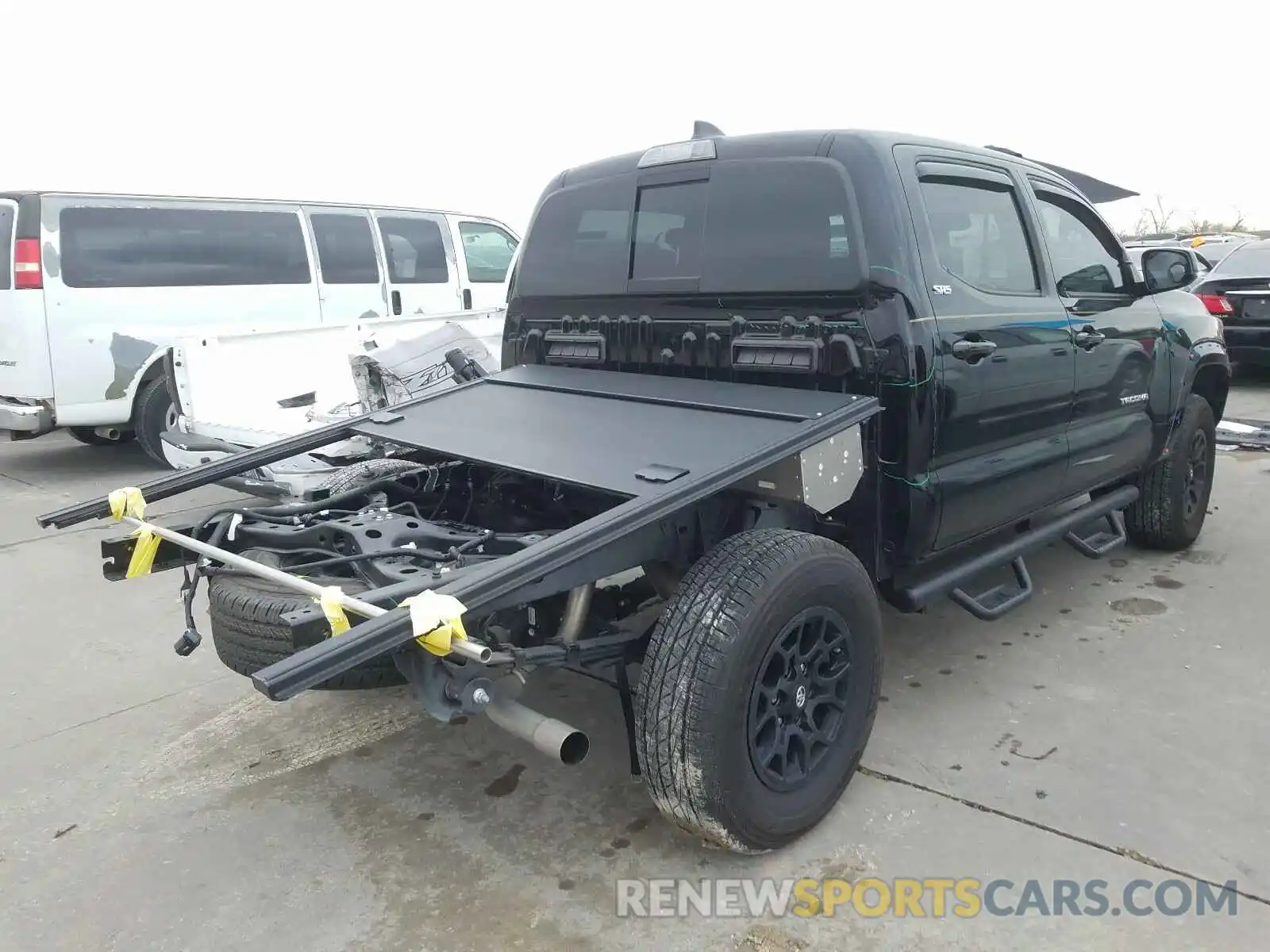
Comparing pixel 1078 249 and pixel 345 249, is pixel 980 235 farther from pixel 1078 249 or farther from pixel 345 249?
pixel 345 249

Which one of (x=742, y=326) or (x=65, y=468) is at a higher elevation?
(x=742, y=326)

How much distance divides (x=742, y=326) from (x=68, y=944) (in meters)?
2.69

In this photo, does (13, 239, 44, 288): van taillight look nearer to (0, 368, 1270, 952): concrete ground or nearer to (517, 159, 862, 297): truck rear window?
(0, 368, 1270, 952): concrete ground

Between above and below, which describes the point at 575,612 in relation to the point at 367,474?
below

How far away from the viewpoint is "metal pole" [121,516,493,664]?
2.03 meters

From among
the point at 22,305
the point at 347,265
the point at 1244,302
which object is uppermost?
the point at 347,265

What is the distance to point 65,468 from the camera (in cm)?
838

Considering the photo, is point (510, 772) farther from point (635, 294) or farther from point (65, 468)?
point (65, 468)

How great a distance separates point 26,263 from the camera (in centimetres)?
714

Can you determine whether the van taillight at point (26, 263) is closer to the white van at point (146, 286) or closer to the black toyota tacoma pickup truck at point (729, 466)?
the white van at point (146, 286)

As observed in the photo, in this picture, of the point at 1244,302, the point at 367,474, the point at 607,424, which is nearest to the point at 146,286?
the point at 367,474

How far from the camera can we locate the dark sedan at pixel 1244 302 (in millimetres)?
10195

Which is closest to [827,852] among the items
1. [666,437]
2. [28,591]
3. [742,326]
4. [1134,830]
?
[1134,830]

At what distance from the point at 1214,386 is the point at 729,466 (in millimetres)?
4031
